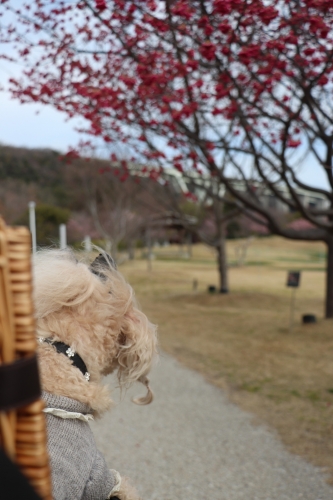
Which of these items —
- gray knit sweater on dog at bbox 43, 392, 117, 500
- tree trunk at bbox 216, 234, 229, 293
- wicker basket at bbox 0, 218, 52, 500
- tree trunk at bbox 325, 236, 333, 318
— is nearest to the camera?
wicker basket at bbox 0, 218, 52, 500

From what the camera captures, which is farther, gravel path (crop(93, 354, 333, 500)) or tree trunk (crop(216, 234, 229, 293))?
tree trunk (crop(216, 234, 229, 293))

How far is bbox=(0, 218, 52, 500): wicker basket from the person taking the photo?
0.64 metres

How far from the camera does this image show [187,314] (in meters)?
12.4

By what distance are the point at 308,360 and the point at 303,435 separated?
9.85 ft

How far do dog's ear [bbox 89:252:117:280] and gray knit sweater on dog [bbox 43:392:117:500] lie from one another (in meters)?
0.43

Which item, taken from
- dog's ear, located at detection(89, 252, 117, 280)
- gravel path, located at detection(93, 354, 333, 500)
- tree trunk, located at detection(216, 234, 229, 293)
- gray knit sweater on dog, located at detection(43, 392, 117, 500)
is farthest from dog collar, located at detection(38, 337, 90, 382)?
tree trunk, located at detection(216, 234, 229, 293)

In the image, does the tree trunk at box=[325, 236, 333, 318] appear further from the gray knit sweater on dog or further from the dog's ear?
the gray knit sweater on dog

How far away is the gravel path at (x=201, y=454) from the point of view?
363cm

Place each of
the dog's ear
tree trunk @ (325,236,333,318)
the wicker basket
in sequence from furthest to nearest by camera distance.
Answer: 1. tree trunk @ (325,236,333,318)
2. the dog's ear
3. the wicker basket

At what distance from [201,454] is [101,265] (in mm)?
3216

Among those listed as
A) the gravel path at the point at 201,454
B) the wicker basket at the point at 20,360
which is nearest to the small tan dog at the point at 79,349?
the wicker basket at the point at 20,360

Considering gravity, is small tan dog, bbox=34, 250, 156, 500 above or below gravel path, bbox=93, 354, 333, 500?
above

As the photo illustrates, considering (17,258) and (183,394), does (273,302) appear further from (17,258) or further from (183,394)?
(17,258)

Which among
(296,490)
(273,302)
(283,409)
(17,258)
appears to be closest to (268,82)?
(283,409)
